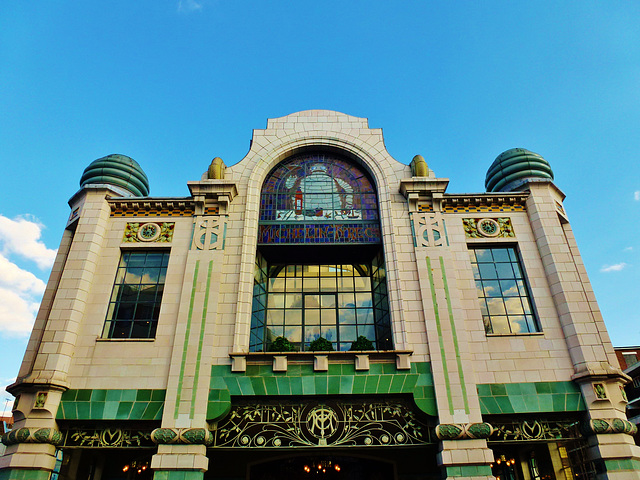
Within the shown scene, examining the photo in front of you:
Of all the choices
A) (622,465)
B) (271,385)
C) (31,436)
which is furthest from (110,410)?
(622,465)

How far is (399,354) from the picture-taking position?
13.0 m

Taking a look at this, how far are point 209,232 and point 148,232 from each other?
2.31m

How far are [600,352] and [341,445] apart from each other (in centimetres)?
813

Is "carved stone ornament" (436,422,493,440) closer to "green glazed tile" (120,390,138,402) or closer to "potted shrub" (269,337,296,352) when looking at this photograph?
"potted shrub" (269,337,296,352)

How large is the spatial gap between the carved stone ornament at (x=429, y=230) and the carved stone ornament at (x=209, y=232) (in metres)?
6.72

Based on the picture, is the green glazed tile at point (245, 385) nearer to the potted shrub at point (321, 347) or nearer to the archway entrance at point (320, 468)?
the potted shrub at point (321, 347)

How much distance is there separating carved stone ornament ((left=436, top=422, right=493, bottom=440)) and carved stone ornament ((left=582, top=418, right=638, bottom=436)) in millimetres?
2868

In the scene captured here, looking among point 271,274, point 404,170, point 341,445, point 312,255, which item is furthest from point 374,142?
point 341,445

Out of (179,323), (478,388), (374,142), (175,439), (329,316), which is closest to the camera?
(175,439)

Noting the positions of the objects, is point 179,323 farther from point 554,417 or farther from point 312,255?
point 554,417

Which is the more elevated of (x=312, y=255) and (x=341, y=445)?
(x=312, y=255)

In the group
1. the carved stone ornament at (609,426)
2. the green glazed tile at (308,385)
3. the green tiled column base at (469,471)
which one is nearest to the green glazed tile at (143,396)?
the green glazed tile at (308,385)

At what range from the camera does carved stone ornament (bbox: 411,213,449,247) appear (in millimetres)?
14969

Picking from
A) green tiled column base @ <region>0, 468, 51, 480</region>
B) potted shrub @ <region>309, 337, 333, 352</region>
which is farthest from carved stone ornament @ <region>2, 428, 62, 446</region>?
potted shrub @ <region>309, 337, 333, 352</region>
